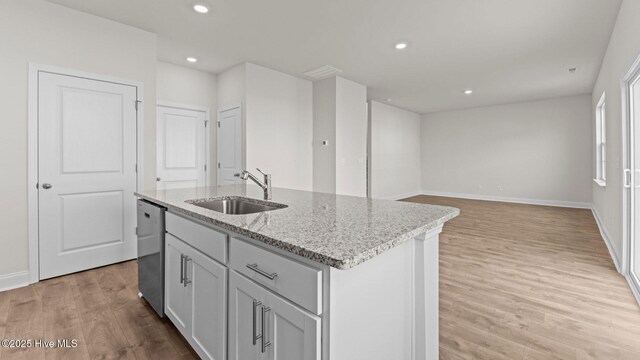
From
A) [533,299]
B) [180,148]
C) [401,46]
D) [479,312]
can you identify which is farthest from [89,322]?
[401,46]

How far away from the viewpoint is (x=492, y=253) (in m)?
3.50

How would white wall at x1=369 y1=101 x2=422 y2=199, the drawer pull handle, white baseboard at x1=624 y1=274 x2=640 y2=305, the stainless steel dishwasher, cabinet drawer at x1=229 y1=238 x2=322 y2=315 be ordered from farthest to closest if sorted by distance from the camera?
white wall at x1=369 y1=101 x2=422 y2=199 → white baseboard at x1=624 y1=274 x2=640 y2=305 → the stainless steel dishwasher → the drawer pull handle → cabinet drawer at x1=229 y1=238 x2=322 y2=315

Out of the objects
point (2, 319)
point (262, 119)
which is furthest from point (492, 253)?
point (2, 319)

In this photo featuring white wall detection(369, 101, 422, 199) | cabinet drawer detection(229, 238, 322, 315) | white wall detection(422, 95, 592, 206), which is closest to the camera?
cabinet drawer detection(229, 238, 322, 315)

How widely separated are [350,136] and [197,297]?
4.39 metres

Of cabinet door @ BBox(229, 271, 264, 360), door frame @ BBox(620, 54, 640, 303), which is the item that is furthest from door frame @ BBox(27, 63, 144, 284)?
door frame @ BBox(620, 54, 640, 303)

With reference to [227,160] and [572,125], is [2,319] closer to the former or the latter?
[227,160]

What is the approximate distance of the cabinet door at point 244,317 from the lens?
3.58ft

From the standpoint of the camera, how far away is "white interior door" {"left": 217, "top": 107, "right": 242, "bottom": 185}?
4.52 meters

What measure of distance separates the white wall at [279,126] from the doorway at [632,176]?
4.10 metres

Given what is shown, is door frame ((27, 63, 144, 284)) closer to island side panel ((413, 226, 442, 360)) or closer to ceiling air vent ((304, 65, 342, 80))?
ceiling air vent ((304, 65, 342, 80))

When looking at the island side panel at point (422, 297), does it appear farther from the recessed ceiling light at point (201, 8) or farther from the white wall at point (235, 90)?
the white wall at point (235, 90)

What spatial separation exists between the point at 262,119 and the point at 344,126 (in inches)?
60.8

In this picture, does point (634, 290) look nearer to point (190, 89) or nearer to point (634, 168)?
point (634, 168)
